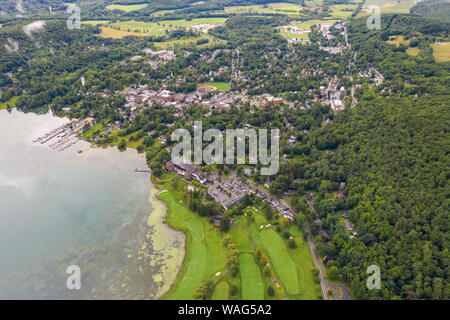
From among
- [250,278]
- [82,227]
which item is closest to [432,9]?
[250,278]

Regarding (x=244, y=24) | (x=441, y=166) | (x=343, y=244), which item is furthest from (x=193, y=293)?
(x=244, y=24)

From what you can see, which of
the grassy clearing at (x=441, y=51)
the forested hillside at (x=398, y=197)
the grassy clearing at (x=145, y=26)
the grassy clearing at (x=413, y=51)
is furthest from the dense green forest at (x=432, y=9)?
the forested hillside at (x=398, y=197)

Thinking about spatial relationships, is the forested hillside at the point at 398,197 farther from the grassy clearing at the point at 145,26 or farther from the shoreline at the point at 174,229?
the grassy clearing at the point at 145,26

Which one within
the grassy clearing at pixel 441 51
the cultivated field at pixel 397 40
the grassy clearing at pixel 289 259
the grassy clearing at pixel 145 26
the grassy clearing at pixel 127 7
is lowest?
the grassy clearing at pixel 289 259

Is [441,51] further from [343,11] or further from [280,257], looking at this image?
[343,11]

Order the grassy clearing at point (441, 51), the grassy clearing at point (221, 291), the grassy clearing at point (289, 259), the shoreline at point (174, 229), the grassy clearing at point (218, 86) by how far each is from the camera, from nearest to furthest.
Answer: the grassy clearing at point (221, 291) < the grassy clearing at point (289, 259) < the shoreline at point (174, 229) < the grassy clearing at point (441, 51) < the grassy clearing at point (218, 86)

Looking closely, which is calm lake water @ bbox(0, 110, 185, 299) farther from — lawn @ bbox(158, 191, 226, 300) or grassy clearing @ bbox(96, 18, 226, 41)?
grassy clearing @ bbox(96, 18, 226, 41)
